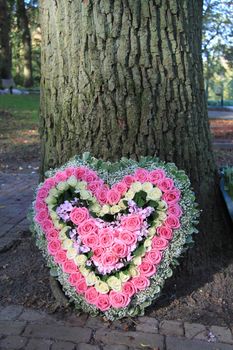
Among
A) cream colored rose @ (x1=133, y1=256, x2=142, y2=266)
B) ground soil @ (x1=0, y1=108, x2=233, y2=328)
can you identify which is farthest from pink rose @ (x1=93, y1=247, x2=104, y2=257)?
ground soil @ (x1=0, y1=108, x2=233, y2=328)

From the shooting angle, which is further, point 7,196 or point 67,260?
point 7,196

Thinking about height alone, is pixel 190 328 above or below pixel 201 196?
below

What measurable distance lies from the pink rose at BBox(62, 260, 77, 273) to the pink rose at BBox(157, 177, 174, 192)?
27.7 inches

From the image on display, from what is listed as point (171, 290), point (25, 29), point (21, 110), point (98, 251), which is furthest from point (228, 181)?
point (25, 29)

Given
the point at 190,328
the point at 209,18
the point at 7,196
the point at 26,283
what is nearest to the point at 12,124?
the point at 7,196

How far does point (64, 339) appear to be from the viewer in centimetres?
297

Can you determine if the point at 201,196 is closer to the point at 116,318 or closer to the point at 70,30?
the point at 116,318

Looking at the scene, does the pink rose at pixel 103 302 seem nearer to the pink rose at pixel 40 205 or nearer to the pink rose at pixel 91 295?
the pink rose at pixel 91 295

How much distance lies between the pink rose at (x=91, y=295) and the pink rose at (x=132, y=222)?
446 millimetres

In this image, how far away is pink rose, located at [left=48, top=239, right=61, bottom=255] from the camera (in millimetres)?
3059

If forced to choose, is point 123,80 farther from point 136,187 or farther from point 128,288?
point 128,288

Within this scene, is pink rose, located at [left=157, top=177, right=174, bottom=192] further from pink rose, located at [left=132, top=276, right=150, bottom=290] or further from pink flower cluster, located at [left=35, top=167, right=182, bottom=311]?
pink rose, located at [left=132, top=276, right=150, bottom=290]

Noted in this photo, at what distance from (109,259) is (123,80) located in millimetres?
1175

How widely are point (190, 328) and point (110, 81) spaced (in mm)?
1652
